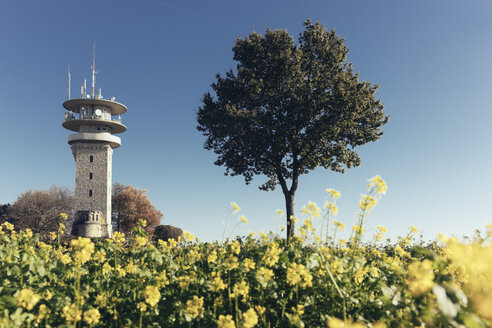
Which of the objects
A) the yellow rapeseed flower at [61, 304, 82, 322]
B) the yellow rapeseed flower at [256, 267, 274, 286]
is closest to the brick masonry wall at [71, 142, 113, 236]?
the yellow rapeseed flower at [61, 304, 82, 322]

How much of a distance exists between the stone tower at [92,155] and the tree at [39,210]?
9.76ft

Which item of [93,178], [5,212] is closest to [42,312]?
[93,178]

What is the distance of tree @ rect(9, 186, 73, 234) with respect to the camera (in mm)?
41125

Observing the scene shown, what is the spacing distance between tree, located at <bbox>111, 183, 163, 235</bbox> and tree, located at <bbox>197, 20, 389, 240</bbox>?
30894 mm

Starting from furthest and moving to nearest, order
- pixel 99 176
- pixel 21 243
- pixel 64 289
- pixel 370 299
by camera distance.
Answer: pixel 99 176
pixel 21 243
pixel 64 289
pixel 370 299

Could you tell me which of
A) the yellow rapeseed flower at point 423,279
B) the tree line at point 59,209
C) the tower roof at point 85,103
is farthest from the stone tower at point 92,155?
the yellow rapeseed flower at point 423,279

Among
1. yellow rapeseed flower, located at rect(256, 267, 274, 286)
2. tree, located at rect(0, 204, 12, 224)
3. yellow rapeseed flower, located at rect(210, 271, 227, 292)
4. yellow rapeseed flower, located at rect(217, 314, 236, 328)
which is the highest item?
tree, located at rect(0, 204, 12, 224)

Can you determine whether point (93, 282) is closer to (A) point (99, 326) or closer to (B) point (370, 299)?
(A) point (99, 326)

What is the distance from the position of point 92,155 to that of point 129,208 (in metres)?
10.5

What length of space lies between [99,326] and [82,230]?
41.4 m

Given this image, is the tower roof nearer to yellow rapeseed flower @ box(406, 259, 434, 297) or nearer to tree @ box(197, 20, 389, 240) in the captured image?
tree @ box(197, 20, 389, 240)

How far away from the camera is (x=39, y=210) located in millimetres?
42469

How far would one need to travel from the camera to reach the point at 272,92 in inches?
942

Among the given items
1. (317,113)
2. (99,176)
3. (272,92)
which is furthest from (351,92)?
(99,176)
